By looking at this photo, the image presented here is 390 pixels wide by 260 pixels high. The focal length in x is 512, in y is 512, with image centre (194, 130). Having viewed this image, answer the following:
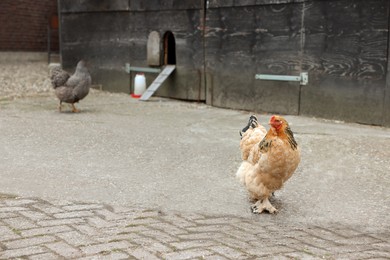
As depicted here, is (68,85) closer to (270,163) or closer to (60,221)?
(60,221)

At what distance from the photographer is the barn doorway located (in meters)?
10.5

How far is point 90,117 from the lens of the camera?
26.6 ft

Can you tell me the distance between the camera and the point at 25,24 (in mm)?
17641

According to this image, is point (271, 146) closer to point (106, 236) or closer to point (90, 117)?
point (106, 236)

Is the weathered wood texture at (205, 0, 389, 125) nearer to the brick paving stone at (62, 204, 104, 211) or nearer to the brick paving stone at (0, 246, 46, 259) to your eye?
the brick paving stone at (62, 204, 104, 211)

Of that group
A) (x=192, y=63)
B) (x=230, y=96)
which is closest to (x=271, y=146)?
(x=230, y=96)

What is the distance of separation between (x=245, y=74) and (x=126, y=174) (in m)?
4.46

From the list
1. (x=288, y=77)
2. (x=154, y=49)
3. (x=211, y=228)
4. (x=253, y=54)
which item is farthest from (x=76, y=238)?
(x=154, y=49)

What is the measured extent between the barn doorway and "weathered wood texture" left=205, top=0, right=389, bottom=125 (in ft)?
4.30

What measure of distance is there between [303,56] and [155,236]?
5.50 metres

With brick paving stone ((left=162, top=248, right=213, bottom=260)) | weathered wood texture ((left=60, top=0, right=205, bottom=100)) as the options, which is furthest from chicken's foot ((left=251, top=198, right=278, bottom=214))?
weathered wood texture ((left=60, top=0, right=205, bottom=100))

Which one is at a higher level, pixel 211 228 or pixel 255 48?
pixel 255 48

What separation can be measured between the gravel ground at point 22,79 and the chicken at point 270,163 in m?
7.51

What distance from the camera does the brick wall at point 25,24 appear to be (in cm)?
1697
